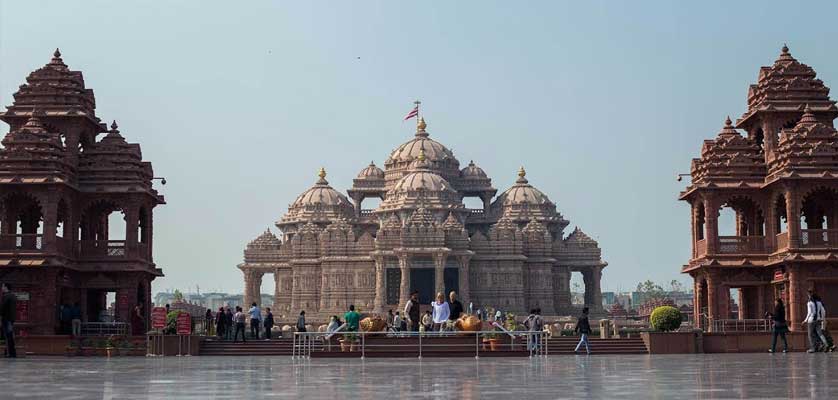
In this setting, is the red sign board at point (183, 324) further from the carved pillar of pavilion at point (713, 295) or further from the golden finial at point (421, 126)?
the golden finial at point (421, 126)

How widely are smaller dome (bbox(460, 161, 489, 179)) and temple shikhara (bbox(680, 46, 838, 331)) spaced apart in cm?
5561

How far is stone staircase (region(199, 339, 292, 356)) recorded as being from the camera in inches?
1604

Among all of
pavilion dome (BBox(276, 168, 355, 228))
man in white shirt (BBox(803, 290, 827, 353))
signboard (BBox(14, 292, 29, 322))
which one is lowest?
man in white shirt (BBox(803, 290, 827, 353))

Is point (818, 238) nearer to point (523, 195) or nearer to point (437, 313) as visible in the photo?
point (437, 313)

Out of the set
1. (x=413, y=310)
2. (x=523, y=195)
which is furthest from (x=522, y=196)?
(x=413, y=310)

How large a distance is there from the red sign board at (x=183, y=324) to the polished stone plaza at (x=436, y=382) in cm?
1532

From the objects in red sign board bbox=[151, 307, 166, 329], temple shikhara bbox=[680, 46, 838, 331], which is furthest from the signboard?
temple shikhara bbox=[680, 46, 838, 331]

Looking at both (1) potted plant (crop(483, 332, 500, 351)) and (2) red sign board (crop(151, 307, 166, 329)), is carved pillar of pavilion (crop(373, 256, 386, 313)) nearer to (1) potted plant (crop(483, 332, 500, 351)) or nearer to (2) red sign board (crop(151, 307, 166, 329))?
(2) red sign board (crop(151, 307, 166, 329))

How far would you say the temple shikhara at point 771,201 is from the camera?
1693 inches

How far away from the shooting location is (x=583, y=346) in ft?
131

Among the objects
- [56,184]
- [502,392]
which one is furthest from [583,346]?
[502,392]

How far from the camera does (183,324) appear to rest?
133ft

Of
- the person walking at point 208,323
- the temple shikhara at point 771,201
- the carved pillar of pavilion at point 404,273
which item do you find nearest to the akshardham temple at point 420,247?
the carved pillar of pavilion at point 404,273

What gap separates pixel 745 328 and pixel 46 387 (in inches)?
1215
